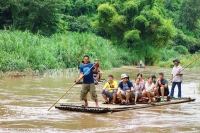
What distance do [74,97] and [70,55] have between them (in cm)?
1137

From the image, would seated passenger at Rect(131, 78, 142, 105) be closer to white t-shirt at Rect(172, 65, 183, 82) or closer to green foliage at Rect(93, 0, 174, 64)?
white t-shirt at Rect(172, 65, 183, 82)

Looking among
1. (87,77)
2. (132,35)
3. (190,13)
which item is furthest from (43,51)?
(190,13)

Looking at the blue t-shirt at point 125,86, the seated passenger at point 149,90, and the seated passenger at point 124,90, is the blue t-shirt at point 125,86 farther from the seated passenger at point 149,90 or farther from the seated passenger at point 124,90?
the seated passenger at point 149,90

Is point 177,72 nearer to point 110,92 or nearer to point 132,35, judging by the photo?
point 110,92

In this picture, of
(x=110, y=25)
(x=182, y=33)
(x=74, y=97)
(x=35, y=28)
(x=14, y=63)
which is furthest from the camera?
(x=182, y=33)

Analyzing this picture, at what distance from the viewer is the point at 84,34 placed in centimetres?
3111

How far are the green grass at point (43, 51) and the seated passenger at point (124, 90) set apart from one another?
10.9 metres

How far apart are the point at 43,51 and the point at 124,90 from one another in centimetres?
1312

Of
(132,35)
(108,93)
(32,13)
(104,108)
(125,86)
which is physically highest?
(32,13)

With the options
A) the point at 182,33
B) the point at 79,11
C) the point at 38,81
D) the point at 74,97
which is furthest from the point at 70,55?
the point at 182,33

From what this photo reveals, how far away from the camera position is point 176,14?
61625mm

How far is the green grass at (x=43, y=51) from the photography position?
22109 millimetres

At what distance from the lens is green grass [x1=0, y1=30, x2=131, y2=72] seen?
72.5ft

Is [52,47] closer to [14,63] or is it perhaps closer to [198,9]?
[14,63]
